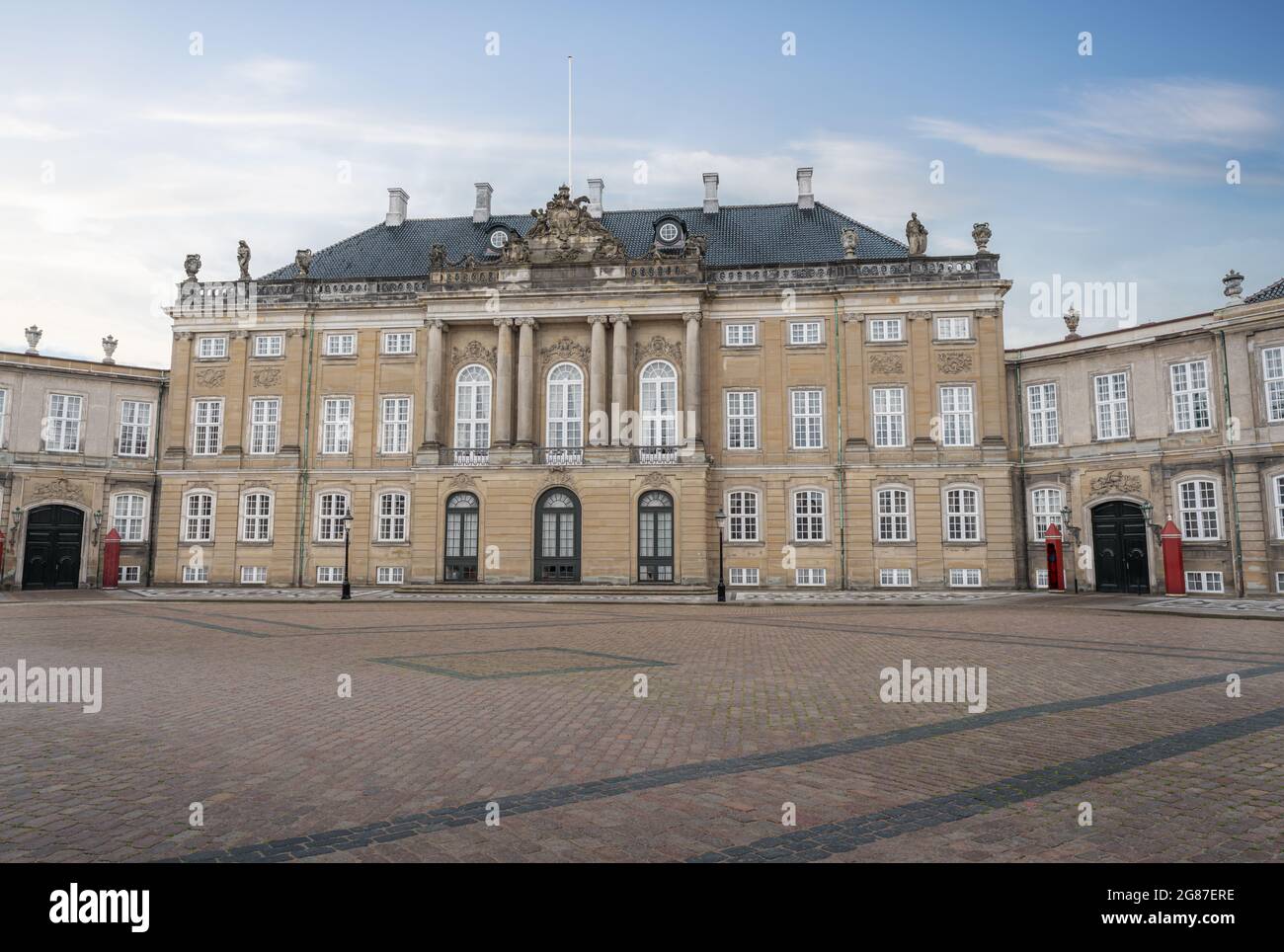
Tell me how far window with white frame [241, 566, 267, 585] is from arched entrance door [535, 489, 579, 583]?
14.5 metres

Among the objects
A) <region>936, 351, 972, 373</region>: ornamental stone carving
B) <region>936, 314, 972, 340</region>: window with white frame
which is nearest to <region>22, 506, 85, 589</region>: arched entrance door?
<region>936, 351, 972, 373</region>: ornamental stone carving

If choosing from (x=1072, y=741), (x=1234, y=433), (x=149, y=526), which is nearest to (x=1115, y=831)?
(x=1072, y=741)

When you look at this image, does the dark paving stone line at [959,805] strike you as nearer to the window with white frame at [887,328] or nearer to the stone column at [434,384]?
the window with white frame at [887,328]

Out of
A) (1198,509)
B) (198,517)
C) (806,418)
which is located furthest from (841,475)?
(198,517)

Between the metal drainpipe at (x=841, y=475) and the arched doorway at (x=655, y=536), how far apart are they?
26.4ft

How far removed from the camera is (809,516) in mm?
39250

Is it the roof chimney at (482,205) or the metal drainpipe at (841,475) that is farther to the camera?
the roof chimney at (482,205)

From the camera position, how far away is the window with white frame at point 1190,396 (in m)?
32.6

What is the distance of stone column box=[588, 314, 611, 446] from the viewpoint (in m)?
39.5

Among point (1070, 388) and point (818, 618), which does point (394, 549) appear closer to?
point (818, 618)

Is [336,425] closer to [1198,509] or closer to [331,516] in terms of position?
[331,516]

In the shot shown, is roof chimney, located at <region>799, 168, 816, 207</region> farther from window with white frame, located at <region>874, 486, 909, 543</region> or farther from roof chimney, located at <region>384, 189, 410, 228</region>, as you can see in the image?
roof chimney, located at <region>384, 189, 410, 228</region>

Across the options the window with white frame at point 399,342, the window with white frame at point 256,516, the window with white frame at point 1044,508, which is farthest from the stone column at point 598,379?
the window with white frame at point 1044,508

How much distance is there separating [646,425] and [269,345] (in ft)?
67.7
